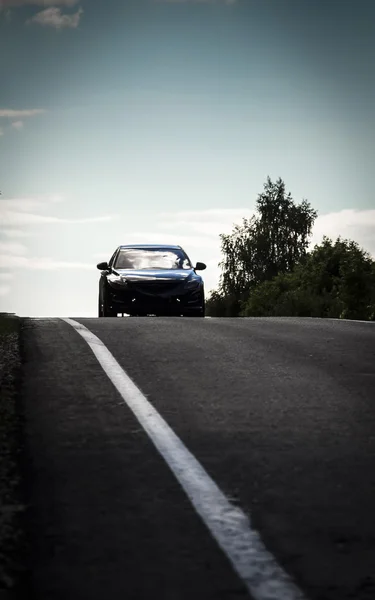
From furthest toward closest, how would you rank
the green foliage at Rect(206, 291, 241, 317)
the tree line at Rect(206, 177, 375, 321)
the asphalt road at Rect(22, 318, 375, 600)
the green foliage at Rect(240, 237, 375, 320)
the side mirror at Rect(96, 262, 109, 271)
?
the green foliage at Rect(206, 291, 241, 317)
the tree line at Rect(206, 177, 375, 321)
the green foliage at Rect(240, 237, 375, 320)
the side mirror at Rect(96, 262, 109, 271)
the asphalt road at Rect(22, 318, 375, 600)

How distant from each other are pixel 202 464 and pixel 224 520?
36.3 inches

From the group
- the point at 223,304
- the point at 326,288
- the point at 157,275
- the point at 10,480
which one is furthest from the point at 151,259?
the point at 223,304

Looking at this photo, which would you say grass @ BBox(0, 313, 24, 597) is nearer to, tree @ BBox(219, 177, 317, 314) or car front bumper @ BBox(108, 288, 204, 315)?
car front bumper @ BBox(108, 288, 204, 315)

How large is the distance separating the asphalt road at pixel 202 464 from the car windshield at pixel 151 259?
10827mm

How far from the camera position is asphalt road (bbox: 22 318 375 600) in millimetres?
3248

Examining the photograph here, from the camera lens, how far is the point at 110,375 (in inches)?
308

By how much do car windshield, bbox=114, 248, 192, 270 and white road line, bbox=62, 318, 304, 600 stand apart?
13760 millimetres

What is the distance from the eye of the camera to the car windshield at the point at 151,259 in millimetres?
19984

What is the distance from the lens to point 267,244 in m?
79.9

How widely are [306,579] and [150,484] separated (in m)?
1.30

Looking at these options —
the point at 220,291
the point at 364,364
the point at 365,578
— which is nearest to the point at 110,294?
the point at 364,364

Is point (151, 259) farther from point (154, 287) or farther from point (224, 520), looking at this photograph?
point (224, 520)

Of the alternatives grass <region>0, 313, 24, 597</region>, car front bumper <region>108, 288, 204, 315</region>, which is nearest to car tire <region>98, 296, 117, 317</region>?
car front bumper <region>108, 288, 204, 315</region>

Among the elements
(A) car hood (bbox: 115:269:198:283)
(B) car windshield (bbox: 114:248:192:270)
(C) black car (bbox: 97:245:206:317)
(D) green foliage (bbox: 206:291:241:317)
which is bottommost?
(D) green foliage (bbox: 206:291:241:317)
